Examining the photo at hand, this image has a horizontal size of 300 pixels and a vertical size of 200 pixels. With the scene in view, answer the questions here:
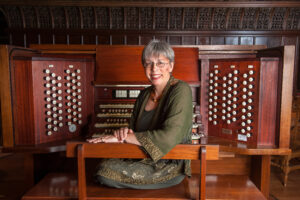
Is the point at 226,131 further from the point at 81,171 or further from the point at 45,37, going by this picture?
the point at 45,37

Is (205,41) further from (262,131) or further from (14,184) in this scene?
(14,184)

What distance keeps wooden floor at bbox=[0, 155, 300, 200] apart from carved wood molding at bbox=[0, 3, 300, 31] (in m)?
2.53

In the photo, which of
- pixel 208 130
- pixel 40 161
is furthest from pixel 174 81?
pixel 40 161

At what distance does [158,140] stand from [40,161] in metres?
1.86

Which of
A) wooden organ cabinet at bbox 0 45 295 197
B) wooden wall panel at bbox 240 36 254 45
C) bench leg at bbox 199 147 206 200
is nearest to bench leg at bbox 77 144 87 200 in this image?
bench leg at bbox 199 147 206 200

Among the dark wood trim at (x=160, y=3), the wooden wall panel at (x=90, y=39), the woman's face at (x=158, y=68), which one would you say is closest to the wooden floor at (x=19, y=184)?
the woman's face at (x=158, y=68)

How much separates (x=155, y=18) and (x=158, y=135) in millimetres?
3275

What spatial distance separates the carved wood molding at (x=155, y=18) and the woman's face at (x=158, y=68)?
8.74 ft

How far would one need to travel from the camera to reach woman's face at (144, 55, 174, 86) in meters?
1.80

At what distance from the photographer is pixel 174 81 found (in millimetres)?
1897

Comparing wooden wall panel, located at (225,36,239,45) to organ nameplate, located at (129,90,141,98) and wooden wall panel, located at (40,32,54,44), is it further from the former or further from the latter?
wooden wall panel, located at (40,32,54,44)

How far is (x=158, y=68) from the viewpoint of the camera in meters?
1.82

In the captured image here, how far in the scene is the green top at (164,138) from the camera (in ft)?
5.06

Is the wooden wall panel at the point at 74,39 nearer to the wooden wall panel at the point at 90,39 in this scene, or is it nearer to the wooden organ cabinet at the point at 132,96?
the wooden wall panel at the point at 90,39
